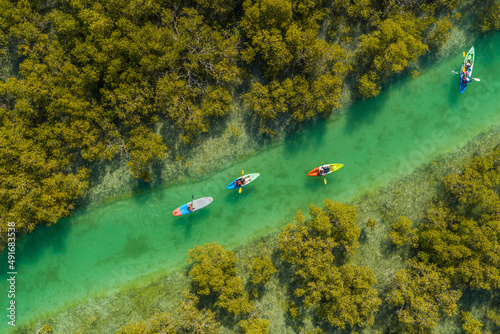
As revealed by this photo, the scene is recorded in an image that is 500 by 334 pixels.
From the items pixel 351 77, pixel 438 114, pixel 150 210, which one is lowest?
pixel 150 210

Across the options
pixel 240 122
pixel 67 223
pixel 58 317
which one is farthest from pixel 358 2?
pixel 58 317

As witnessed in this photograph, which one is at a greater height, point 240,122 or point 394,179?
point 240,122

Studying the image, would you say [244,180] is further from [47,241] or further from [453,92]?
[453,92]

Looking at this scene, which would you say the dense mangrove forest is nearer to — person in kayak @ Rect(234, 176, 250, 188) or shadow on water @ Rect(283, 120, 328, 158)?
shadow on water @ Rect(283, 120, 328, 158)

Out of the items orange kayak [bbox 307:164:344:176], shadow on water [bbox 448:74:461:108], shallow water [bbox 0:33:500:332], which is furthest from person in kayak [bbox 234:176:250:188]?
shadow on water [bbox 448:74:461:108]

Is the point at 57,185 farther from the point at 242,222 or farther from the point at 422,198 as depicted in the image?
the point at 422,198

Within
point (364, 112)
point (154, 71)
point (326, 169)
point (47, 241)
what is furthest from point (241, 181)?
point (47, 241)
